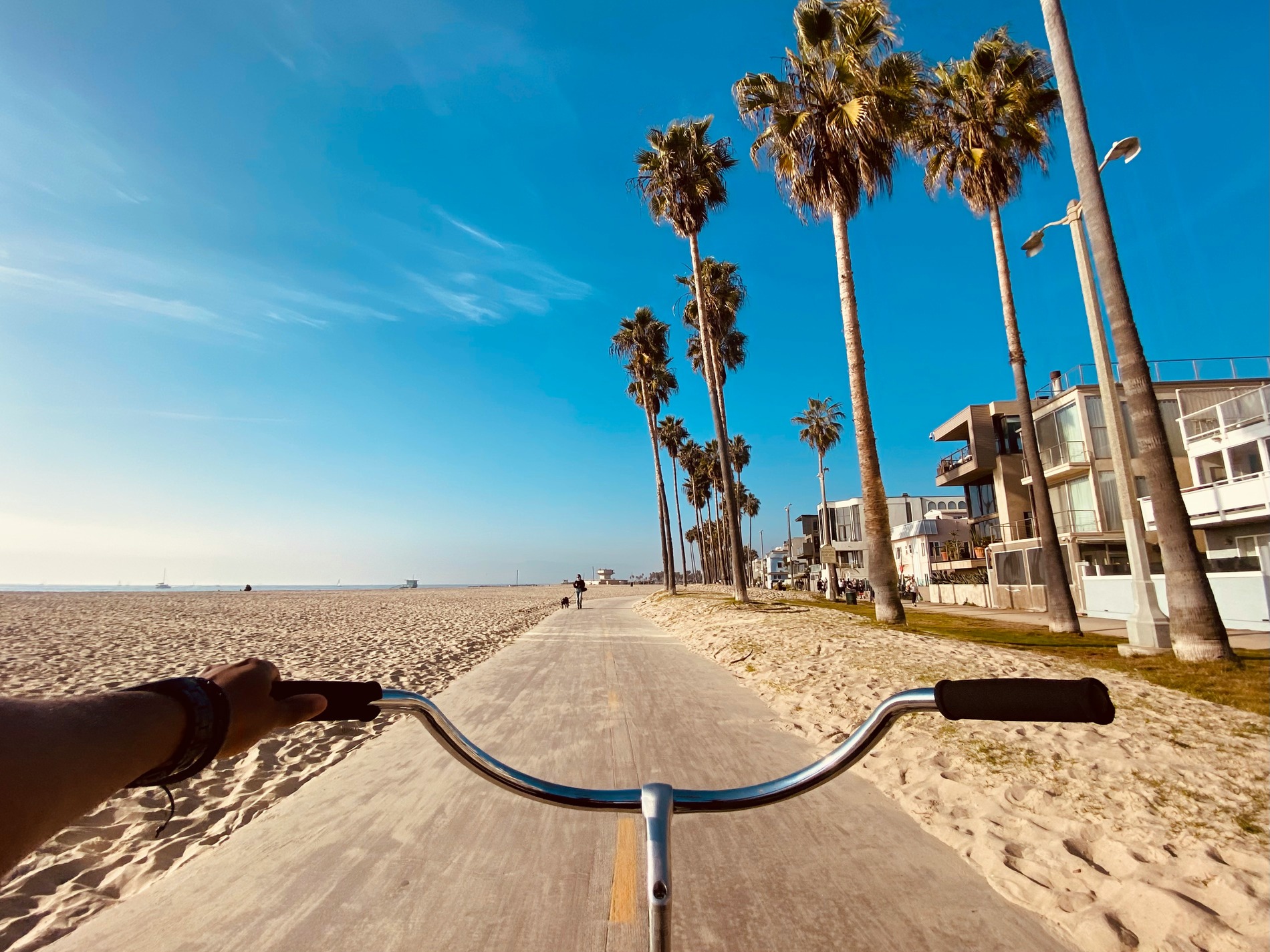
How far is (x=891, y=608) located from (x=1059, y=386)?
22.0 meters

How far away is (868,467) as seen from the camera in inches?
704

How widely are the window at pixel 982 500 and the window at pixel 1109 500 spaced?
8359 mm

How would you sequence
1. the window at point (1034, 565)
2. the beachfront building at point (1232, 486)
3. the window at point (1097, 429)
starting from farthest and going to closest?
the window at point (1034, 565)
the window at point (1097, 429)
the beachfront building at point (1232, 486)

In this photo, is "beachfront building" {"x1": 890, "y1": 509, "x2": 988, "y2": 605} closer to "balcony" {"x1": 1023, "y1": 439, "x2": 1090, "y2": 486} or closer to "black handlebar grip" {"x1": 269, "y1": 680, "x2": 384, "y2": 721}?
"balcony" {"x1": 1023, "y1": 439, "x2": 1090, "y2": 486}

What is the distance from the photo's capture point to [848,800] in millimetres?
5484

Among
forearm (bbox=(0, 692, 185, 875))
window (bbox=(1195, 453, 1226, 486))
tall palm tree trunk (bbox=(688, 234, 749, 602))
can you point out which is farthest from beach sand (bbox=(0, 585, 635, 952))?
window (bbox=(1195, 453, 1226, 486))

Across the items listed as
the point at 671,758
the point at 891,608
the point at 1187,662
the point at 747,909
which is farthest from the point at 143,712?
the point at 891,608

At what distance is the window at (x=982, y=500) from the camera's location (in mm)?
37156

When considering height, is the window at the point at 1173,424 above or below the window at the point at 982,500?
above

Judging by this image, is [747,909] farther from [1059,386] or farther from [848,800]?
[1059,386]

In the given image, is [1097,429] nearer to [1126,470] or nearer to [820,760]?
[1126,470]

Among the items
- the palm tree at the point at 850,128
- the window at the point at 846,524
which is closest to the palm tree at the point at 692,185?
the palm tree at the point at 850,128

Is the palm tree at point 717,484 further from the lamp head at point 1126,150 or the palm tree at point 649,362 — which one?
the lamp head at point 1126,150

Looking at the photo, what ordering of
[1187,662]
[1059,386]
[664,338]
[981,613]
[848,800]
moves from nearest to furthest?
[848,800]
[1187,662]
[981,613]
[1059,386]
[664,338]
